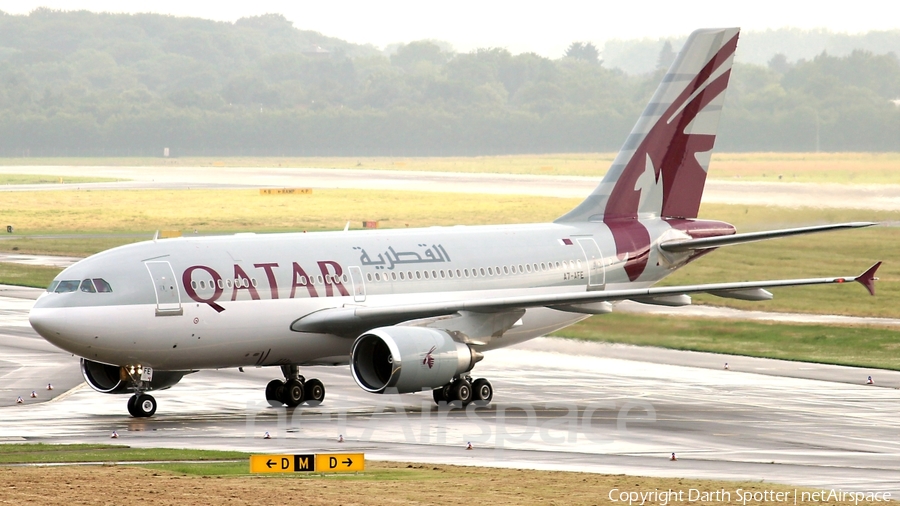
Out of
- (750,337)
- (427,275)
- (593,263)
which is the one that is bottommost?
(750,337)

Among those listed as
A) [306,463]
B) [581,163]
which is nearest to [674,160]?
[306,463]

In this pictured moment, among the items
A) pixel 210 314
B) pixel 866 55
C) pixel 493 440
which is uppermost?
pixel 866 55

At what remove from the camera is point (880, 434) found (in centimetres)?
2766

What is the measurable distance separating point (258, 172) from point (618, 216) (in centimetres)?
10360

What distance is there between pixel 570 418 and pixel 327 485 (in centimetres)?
1007

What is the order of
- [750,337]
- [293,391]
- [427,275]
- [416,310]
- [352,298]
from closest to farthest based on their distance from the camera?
[416,310] → [352,298] → [293,391] → [427,275] → [750,337]

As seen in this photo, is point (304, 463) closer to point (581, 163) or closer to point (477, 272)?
point (477, 272)

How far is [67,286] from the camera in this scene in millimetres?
28906

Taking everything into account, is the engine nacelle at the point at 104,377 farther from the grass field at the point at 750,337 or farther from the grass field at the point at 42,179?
the grass field at the point at 42,179

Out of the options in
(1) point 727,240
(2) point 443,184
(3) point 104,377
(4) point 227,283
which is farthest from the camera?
(2) point 443,184

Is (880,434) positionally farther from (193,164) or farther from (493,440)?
(193,164)

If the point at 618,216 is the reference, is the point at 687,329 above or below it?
below

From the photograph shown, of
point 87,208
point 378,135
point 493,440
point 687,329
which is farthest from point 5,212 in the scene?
point 378,135

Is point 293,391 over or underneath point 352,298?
underneath
